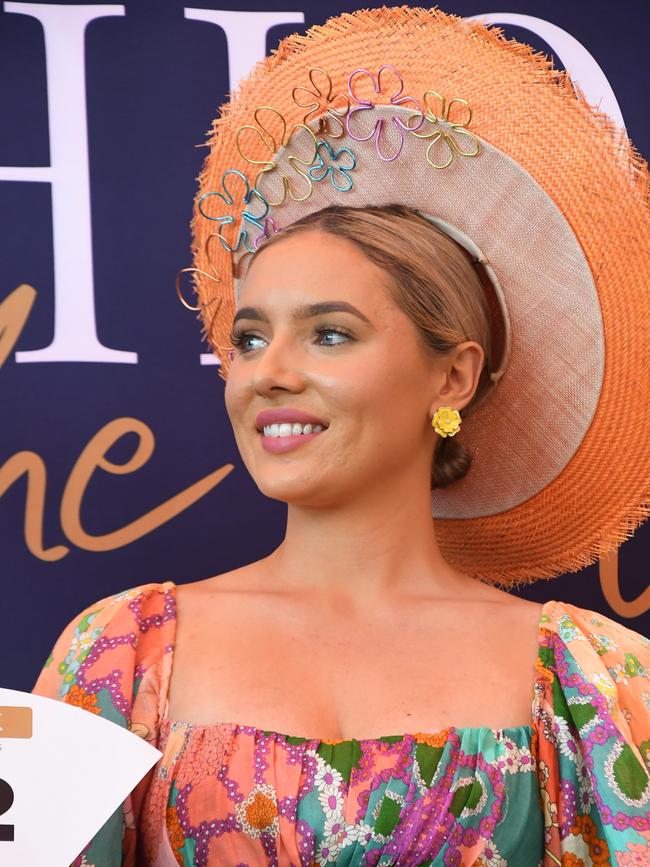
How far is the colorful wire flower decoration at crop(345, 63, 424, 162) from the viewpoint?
193 cm

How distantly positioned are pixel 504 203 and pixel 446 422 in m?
0.36

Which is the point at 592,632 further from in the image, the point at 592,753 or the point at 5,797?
the point at 5,797

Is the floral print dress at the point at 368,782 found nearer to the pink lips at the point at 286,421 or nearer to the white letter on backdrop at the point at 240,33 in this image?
the pink lips at the point at 286,421

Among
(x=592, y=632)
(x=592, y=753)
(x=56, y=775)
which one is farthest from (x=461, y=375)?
(x=56, y=775)

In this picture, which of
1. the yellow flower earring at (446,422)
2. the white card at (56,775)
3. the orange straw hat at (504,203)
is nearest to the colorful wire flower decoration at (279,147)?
the orange straw hat at (504,203)

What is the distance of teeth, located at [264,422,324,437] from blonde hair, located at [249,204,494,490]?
0.74 ft

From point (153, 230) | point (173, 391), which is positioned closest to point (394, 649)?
point (173, 391)

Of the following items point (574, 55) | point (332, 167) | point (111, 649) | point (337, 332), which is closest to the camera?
point (111, 649)

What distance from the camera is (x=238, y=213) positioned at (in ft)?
6.84

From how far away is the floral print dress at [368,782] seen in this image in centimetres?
155

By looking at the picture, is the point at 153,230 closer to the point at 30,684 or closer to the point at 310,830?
the point at 30,684

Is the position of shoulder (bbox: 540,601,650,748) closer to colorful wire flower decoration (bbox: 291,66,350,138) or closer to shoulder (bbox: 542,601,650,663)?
shoulder (bbox: 542,601,650,663)

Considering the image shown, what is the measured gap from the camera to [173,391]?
8.16 feet

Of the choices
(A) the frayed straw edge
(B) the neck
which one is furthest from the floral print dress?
(A) the frayed straw edge
